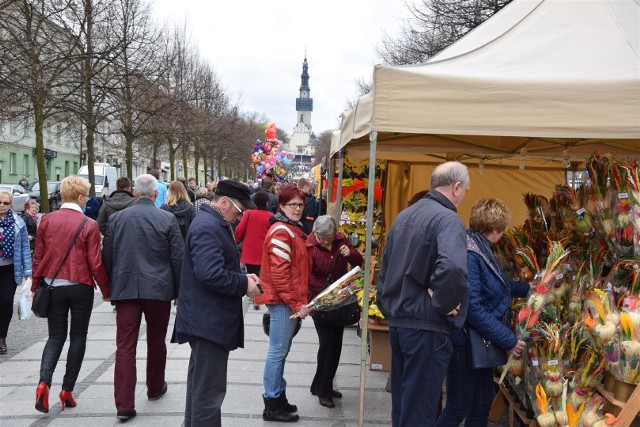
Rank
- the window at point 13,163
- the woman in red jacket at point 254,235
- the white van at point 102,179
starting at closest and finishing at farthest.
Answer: the woman in red jacket at point 254,235 → the white van at point 102,179 → the window at point 13,163

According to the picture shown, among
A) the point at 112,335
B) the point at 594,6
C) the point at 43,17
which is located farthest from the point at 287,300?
the point at 43,17

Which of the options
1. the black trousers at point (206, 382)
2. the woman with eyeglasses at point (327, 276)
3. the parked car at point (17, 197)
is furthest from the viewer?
the parked car at point (17, 197)

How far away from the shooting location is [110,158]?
55406mm

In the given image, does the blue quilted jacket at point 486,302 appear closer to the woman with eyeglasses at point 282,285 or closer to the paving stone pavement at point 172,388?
the woman with eyeglasses at point 282,285

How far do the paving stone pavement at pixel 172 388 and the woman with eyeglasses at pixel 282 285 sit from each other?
0.83ft

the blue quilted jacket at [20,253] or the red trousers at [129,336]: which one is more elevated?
the blue quilted jacket at [20,253]

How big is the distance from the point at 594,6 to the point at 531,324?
2.49m

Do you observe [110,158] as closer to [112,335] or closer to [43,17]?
[43,17]

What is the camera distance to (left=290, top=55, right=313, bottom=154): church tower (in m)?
174

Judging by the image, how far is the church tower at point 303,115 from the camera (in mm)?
174500

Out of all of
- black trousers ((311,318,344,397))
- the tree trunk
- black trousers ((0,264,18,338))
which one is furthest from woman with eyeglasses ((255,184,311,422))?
the tree trunk

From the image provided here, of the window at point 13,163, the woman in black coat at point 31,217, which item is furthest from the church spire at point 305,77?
the woman in black coat at point 31,217

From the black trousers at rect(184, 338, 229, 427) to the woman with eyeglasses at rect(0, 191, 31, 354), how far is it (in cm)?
302

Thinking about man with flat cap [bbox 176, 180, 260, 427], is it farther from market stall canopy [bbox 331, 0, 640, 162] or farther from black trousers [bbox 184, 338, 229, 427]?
market stall canopy [bbox 331, 0, 640, 162]
